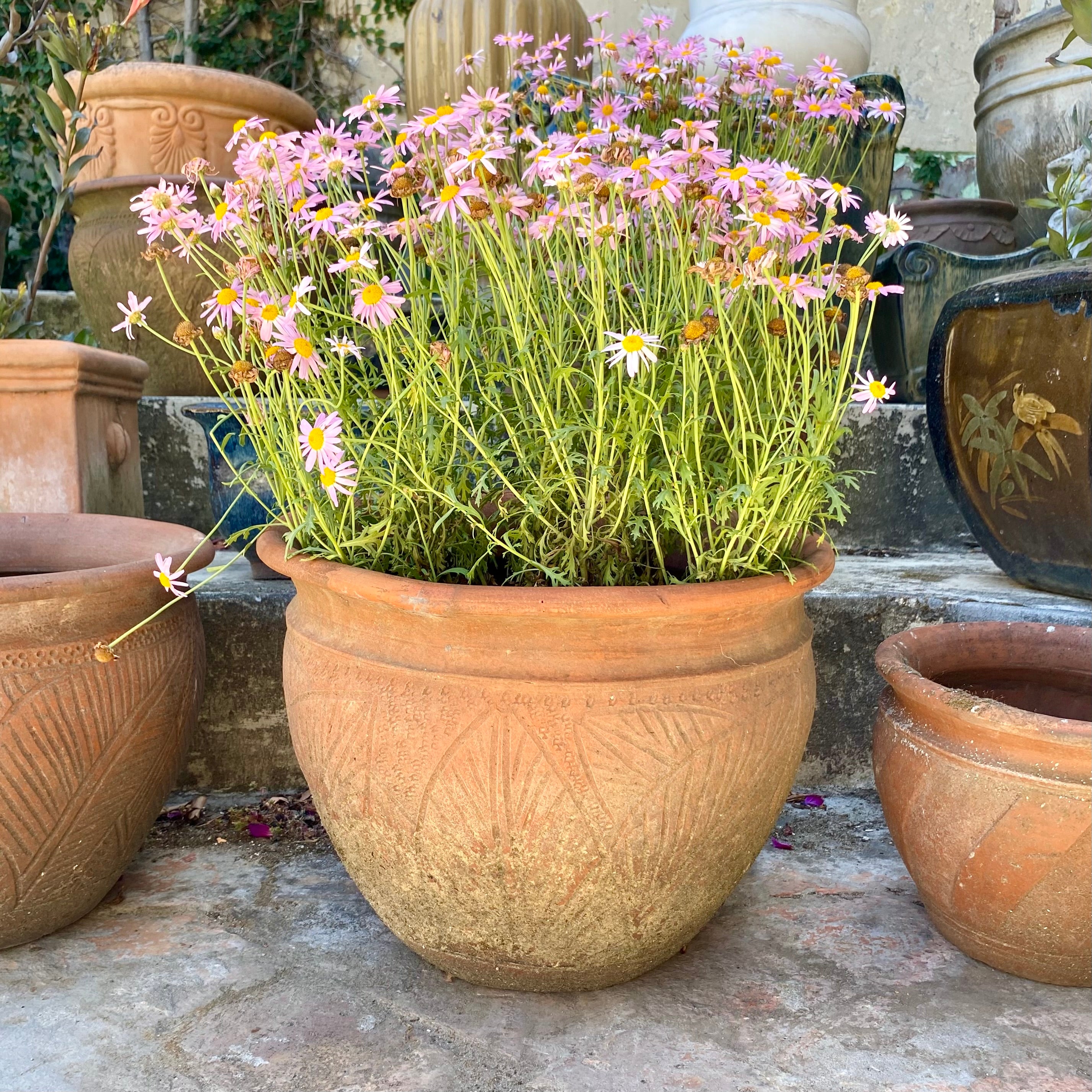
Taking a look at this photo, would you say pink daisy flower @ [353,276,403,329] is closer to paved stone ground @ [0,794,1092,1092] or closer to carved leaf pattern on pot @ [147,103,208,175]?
paved stone ground @ [0,794,1092,1092]

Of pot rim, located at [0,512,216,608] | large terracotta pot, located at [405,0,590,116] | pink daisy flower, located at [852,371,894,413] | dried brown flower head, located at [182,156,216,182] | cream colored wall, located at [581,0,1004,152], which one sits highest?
cream colored wall, located at [581,0,1004,152]

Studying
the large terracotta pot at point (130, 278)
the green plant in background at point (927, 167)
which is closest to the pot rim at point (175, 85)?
the large terracotta pot at point (130, 278)

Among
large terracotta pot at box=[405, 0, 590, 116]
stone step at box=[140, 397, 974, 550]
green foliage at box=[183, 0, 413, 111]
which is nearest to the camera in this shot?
stone step at box=[140, 397, 974, 550]

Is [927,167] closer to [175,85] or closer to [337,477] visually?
[175,85]

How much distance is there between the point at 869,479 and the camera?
2115 millimetres

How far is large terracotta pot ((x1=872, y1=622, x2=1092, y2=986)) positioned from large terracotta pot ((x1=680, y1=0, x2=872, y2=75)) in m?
2.05

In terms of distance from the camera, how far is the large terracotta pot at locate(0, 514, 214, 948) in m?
1.07

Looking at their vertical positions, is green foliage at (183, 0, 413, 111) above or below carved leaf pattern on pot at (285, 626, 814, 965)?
above

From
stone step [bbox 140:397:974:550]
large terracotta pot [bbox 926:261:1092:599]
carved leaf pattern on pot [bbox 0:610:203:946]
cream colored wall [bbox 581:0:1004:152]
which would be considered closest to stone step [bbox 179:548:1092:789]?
large terracotta pot [bbox 926:261:1092:599]

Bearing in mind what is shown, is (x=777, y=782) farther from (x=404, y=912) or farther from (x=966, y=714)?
(x=404, y=912)

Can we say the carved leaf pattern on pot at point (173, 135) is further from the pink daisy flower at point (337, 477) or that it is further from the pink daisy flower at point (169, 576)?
the pink daisy flower at point (337, 477)

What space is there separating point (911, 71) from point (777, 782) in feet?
14.7

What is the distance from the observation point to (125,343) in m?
2.38

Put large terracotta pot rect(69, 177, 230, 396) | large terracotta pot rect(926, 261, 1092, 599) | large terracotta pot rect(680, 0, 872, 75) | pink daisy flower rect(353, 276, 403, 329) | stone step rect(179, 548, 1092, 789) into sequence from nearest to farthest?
pink daisy flower rect(353, 276, 403, 329) → large terracotta pot rect(926, 261, 1092, 599) → stone step rect(179, 548, 1092, 789) → large terracotta pot rect(69, 177, 230, 396) → large terracotta pot rect(680, 0, 872, 75)
